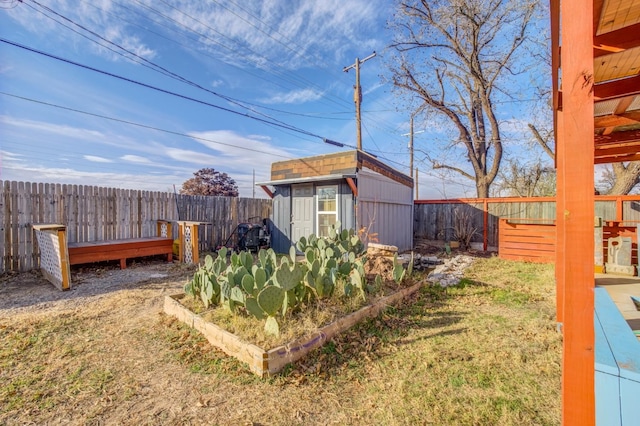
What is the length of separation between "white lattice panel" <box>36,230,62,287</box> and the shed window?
510 centimetres

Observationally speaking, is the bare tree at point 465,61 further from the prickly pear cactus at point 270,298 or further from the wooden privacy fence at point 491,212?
the prickly pear cactus at point 270,298

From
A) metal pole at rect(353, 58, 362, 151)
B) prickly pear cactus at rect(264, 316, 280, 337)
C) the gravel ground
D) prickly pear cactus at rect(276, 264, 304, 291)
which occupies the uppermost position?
metal pole at rect(353, 58, 362, 151)

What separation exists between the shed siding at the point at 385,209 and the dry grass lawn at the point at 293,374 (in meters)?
3.74

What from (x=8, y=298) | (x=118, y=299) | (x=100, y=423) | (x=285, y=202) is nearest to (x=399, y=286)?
(x=100, y=423)

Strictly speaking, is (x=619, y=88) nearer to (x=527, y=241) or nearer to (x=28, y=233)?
(x=527, y=241)

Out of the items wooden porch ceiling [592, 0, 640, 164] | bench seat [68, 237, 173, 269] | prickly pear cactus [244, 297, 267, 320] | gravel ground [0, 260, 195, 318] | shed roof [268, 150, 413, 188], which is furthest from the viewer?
shed roof [268, 150, 413, 188]

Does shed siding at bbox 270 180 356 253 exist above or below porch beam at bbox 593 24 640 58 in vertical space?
below

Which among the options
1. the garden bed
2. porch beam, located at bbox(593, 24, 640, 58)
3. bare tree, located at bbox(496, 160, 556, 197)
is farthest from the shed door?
bare tree, located at bbox(496, 160, 556, 197)

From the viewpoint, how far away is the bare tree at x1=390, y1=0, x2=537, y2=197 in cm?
1022

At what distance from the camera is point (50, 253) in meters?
4.70

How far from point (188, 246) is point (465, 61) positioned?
12.1 m

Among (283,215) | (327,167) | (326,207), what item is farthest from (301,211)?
(327,167)

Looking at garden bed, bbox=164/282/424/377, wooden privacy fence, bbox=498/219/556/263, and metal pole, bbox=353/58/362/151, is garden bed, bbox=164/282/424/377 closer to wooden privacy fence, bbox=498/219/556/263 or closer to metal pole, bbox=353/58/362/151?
wooden privacy fence, bbox=498/219/556/263

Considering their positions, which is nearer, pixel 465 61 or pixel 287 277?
pixel 287 277
